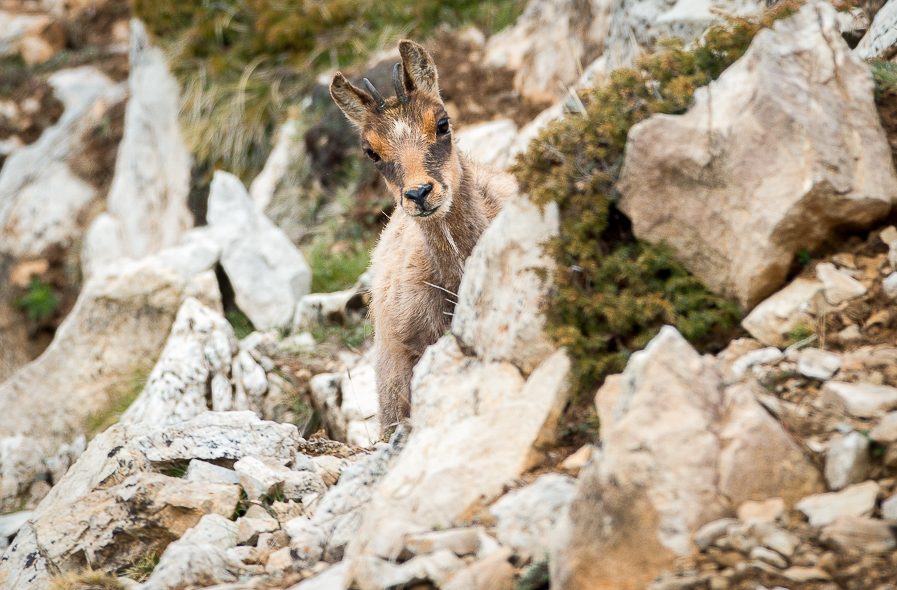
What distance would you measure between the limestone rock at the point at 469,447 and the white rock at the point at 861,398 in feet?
4.20

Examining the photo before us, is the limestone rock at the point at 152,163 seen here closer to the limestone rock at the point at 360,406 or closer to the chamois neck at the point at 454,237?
the limestone rock at the point at 360,406

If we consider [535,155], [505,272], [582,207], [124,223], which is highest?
[535,155]

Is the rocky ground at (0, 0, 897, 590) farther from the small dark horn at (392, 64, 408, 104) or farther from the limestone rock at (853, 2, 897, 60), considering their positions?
the small dark horn at (392, 64, 408, 104)

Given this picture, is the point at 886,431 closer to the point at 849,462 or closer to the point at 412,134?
the point at 849,462

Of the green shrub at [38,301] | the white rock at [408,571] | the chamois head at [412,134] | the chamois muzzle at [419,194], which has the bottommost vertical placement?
the green shrub at [38,301]

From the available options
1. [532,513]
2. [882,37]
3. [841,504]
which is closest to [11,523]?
[532,513]

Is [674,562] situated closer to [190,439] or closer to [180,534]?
[180,534]

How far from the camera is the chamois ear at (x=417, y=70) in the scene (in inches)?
253

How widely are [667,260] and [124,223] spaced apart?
15.1 meters

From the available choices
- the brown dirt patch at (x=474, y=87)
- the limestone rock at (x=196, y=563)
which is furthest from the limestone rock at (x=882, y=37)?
the brown dirt patch at (x=474, y=87)

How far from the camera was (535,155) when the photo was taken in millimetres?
4281

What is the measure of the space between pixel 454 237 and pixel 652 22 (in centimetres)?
454

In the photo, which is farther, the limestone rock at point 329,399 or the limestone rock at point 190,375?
the limestone rock at point 329,399

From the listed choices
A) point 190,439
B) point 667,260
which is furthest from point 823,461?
point 190,439
